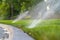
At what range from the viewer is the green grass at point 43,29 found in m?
1.14

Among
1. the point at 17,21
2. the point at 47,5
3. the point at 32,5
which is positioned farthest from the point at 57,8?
the point at 17,21

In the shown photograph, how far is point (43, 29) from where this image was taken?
3.84 ft

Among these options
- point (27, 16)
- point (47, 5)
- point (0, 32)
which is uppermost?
point (47, 5)

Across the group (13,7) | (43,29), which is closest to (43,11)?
(43,29)

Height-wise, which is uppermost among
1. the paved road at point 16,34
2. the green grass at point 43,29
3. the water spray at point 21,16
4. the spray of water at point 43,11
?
the spray of water at point 43,11

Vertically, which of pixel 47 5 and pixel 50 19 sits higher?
pixel 47 5

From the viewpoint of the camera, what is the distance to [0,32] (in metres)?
1.20

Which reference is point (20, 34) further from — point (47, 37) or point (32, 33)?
point (47, 37)

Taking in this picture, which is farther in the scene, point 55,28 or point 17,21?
point 17,21

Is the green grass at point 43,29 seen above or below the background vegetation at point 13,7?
below

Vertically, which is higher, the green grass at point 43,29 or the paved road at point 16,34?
the green grass at point 43,29

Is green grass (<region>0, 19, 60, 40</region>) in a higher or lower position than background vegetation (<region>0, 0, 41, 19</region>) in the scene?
lower

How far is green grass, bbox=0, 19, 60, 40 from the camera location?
1138 mm

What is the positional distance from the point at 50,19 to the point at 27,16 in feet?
0.65
